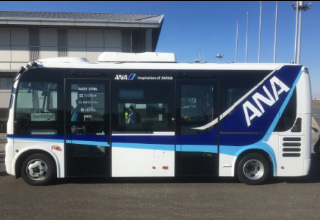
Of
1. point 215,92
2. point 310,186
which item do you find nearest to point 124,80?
point 215,92

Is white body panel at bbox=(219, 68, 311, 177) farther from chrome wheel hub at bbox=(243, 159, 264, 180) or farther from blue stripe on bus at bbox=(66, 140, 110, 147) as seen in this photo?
blue stripe on bus at bbox=(66, 140, 110, 147)

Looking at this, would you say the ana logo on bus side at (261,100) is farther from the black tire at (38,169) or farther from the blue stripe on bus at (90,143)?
the black tire at (38,169)

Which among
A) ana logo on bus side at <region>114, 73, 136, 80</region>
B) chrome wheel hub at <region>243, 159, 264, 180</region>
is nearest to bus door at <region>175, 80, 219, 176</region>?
chrome wheel hub at <region>243, 159, 264, 180</region>

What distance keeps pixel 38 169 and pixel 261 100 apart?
537cm

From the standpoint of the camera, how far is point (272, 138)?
6215 millimetres

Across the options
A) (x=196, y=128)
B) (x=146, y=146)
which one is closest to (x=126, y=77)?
(x=146, y=146)

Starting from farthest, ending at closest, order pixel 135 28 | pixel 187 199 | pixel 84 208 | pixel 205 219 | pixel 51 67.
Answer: pixel 135 28 → pixel 51 67 → pixel 187 199 → pixel 84 208 → pixel 205 219

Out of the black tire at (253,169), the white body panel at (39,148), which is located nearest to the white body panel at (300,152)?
the black tire at (253,169)

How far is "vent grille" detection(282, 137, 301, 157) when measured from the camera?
620 cm

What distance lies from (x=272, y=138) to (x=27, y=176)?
5704 mm

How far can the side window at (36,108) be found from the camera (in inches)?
236

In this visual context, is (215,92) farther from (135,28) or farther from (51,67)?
(135,28)

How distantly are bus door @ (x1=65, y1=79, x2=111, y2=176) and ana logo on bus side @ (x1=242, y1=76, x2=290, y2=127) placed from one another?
3.22 m

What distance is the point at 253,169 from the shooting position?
6.38 meters
